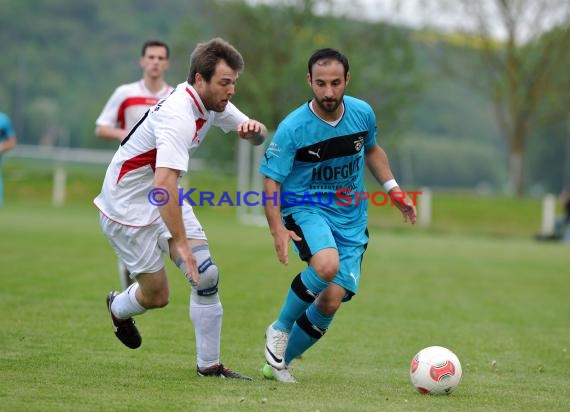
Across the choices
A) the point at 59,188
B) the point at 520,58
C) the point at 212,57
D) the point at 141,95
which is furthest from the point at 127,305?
the point at 520,58

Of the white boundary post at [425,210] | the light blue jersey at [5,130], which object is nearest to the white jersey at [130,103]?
the light blue jersey at [5,130]

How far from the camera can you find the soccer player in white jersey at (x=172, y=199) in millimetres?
5895

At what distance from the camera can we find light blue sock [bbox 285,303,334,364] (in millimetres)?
6801

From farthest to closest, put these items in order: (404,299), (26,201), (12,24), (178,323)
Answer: (12,24), (26,201), (404,299), (178,323)

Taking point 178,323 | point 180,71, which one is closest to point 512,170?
point 180,71

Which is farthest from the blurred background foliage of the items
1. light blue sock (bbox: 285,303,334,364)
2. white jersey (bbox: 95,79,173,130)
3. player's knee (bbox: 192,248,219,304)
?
player's knee (bbox: 192,248,219,304)

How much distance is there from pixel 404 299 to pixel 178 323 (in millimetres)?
3924

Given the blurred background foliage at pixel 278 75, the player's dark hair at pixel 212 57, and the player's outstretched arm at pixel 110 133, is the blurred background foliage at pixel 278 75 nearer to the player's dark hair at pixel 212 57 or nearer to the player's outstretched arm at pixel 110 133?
the player's outstretched arm at pixel 110 133

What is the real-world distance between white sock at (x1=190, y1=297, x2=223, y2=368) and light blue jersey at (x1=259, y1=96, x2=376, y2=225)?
0.90 meters

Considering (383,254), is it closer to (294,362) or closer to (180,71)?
(294,362)

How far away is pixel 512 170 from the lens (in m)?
44.5

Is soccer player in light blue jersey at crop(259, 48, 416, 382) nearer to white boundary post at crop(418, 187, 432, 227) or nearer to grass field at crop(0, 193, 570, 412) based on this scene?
grass field at crop(0, 193, 570, 412)

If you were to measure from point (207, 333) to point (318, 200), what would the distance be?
1.20 meters

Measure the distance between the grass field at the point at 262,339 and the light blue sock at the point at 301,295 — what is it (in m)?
0.42
